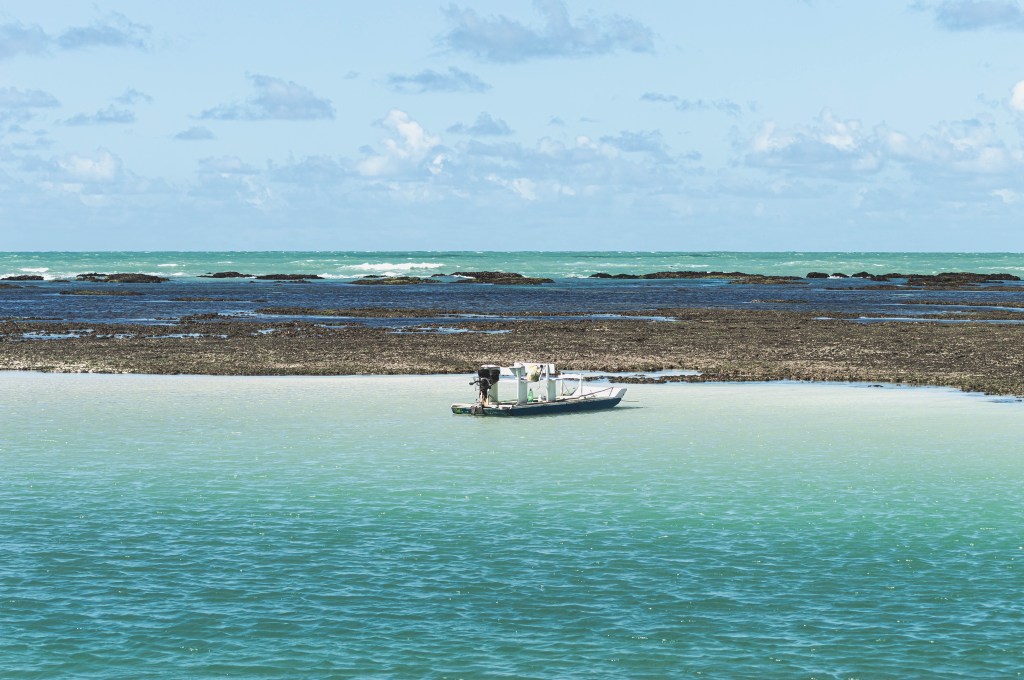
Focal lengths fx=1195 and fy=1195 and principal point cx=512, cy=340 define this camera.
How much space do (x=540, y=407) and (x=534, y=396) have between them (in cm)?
112

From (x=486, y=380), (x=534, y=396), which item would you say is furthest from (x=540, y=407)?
(x=486, y=380)

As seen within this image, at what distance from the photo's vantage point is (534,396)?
39.4m

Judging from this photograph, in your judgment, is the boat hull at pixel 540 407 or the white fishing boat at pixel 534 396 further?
the white fishing boat at pixel 534 396

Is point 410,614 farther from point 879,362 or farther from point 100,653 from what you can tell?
point 879,362

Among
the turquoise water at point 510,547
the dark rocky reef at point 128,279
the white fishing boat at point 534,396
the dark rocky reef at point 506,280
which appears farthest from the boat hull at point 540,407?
the dark rocky reef at point 128,279

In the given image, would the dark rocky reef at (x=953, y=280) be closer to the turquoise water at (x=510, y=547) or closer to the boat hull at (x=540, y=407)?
the boat hull at (x=540, y=407)

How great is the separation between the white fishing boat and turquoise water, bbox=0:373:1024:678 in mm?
1258

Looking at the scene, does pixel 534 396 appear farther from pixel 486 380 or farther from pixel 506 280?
pixel 506 280

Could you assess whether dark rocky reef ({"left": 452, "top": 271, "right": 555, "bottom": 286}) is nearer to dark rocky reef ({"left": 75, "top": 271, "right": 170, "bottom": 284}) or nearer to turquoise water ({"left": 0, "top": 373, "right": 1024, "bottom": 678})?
dark rocky reef ({"left": 75, "top": 271, "right": 170, "bottom": 284})

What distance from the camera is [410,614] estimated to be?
17.3m

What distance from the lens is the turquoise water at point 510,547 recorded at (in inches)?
624

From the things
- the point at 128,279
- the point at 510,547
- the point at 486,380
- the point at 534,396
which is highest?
the point at 128,279

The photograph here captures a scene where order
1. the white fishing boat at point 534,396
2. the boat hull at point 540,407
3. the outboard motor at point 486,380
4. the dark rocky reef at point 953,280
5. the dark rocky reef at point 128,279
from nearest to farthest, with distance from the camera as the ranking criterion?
the boat hull at point 540,407 < the white fishing boat at point 534,396 < the outboard motor at point 486,380 < the dark rocky reef at point 953,280 < the dark rocky reef at point 128,279

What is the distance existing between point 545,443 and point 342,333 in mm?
39795
